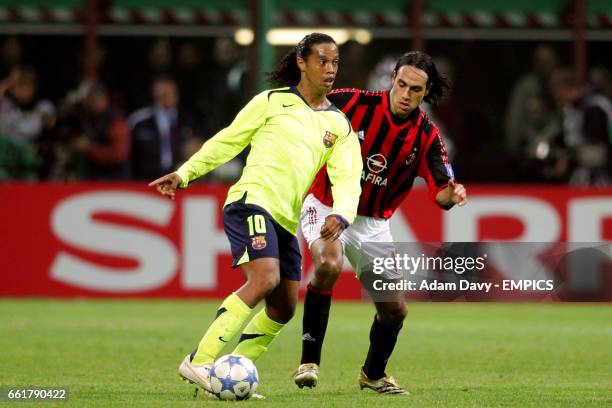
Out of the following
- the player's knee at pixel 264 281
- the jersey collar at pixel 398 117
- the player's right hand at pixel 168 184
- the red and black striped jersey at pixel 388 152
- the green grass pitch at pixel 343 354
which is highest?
the jersey collar at pixel 398 117

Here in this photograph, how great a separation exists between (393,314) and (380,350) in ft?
0.75

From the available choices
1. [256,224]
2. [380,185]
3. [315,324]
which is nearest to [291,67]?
[380,185]

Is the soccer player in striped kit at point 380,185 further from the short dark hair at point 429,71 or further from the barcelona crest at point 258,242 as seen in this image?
the barcelona crest at point 258,242

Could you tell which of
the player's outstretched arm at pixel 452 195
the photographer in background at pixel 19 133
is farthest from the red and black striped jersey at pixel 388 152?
the photographer in background at pixel 19 133

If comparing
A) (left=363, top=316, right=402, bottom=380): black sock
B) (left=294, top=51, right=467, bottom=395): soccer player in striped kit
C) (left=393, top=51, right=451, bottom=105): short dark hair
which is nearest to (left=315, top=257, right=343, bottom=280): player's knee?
(left=294, top=51, right=467, bottom=395): soccer player in striped kit

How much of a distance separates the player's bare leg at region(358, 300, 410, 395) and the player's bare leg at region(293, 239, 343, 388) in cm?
30

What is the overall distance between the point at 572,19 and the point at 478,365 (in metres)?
10.1

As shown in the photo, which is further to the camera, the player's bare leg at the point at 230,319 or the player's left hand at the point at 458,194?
the player's left hand at the point at 458,194

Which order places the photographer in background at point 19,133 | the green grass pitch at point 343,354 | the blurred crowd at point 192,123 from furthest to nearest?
the photographer in background at point 19,133 < the blurred crowd at point 192,123 < the green grass pitch at point 343,354

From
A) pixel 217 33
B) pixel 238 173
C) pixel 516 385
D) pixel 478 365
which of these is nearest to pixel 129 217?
pixel 238 173

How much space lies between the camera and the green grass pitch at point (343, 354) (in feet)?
26.7

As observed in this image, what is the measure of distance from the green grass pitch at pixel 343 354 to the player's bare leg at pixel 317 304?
112 millimetres

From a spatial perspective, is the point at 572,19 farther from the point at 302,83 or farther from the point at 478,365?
the point at 302,83

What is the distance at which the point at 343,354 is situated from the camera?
10766 mm
